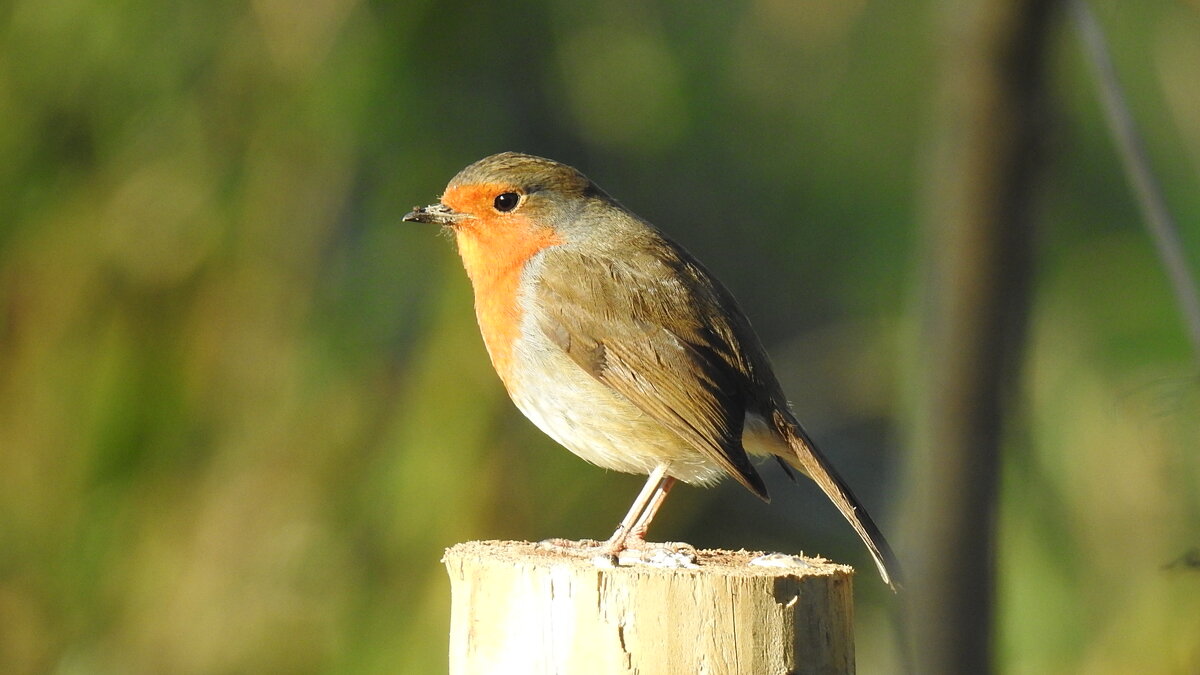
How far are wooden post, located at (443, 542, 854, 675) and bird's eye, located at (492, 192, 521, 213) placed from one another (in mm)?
1545

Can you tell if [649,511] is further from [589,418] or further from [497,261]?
[497,261]

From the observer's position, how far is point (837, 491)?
3043mm

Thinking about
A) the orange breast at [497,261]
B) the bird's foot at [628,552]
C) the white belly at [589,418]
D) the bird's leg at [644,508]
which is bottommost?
the bird's foot at [628,552]

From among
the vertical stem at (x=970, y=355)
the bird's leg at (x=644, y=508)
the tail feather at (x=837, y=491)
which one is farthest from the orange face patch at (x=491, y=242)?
the vertical stem at (x=970, y=355)

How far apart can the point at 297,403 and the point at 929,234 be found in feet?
10.0

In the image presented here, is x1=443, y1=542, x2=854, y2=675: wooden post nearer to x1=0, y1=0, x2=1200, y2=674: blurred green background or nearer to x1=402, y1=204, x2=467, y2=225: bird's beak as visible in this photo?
x1=0, y1=0, x2=1200, y2=674: blurred green background

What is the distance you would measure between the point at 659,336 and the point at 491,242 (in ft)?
1.96

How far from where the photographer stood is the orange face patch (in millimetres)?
3496

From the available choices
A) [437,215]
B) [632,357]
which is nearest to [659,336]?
[632,357]

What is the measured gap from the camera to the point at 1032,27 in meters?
1.09

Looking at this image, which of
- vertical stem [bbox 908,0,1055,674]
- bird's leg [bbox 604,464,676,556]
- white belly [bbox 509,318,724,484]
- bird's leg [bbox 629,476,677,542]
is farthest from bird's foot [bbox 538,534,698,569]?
vertical stem [bbox 908,0,1055,674]

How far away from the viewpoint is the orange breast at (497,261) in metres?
3.43

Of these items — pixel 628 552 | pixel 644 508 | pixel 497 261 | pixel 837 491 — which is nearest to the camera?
pixel 628 552

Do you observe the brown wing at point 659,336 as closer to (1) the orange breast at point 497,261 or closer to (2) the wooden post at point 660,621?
(1) the orange breast at point 497,261
